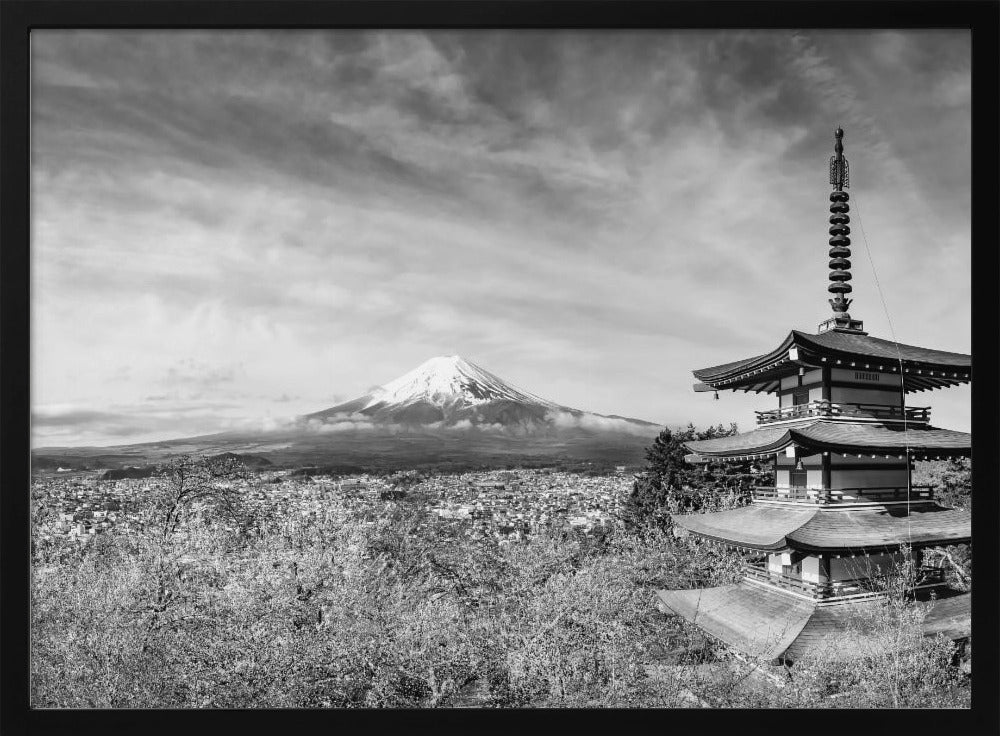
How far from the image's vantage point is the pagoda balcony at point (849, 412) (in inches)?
154

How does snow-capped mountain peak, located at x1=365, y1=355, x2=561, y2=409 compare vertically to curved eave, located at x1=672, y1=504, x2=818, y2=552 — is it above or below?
above

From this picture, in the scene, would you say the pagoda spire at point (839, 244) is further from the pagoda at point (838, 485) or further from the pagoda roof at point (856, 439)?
the pagoda roof at point (856, 439)

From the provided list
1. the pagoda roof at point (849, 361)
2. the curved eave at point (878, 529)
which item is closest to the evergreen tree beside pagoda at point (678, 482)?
the curved eave at point (878, 529)

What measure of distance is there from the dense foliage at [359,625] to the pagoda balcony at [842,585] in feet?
1.09

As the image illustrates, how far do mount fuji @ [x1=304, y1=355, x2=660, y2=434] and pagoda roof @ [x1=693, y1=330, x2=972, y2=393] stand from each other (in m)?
3.81

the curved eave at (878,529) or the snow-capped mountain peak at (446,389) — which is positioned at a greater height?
the snow-capped mountain peak at (446,389)

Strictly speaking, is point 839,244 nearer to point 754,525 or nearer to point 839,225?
point 839,225

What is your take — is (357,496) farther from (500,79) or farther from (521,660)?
(500,79)

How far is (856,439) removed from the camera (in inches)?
146

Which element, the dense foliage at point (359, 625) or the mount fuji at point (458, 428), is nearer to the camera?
the dense foliage at point (359, 625)

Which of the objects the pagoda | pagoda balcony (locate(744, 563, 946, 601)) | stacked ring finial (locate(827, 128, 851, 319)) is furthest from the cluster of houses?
stacked ring finial (locate(827, 128, 851, 319))

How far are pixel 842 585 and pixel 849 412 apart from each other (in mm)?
1164

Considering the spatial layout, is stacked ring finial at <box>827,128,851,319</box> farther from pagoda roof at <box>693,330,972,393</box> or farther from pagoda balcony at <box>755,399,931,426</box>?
pagoda balcony at <box>755,399,931,426</box>

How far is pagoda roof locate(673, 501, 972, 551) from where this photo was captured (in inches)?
143
